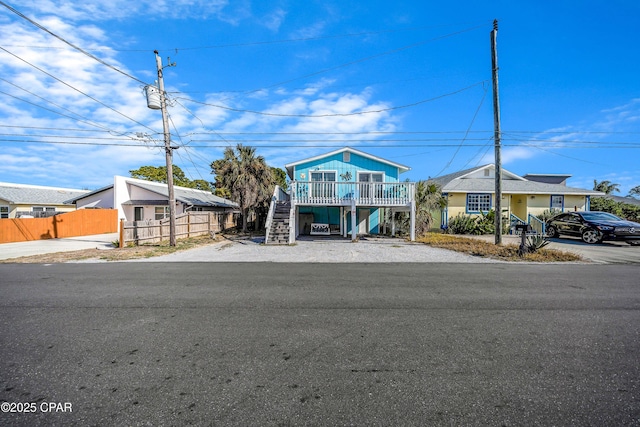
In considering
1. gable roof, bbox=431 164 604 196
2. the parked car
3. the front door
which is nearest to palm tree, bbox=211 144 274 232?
the front door

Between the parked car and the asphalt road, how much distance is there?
1107cm

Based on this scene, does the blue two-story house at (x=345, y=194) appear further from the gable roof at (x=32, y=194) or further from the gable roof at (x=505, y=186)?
the gable roof at (x=32, y=194)

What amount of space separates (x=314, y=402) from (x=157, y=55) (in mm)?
16099

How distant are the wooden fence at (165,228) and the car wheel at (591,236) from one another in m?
20.3

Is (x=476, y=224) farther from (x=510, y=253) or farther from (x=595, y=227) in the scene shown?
(x=510, y=253)

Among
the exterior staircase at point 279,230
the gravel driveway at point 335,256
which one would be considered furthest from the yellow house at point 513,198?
the exterior staircase at point 279,230

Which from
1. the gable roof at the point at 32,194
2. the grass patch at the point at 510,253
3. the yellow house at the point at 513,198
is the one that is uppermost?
the gable roof at the point at 32,194

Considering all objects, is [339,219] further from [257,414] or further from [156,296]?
[257,414]

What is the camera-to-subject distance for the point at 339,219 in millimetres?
19891

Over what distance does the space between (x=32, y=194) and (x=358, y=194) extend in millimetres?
31469

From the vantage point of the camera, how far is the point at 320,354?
3.17 m

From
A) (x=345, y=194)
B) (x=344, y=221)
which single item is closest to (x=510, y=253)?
(x=345, y=194)

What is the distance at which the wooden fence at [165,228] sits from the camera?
14109mm

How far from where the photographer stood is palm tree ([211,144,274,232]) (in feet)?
68.7
